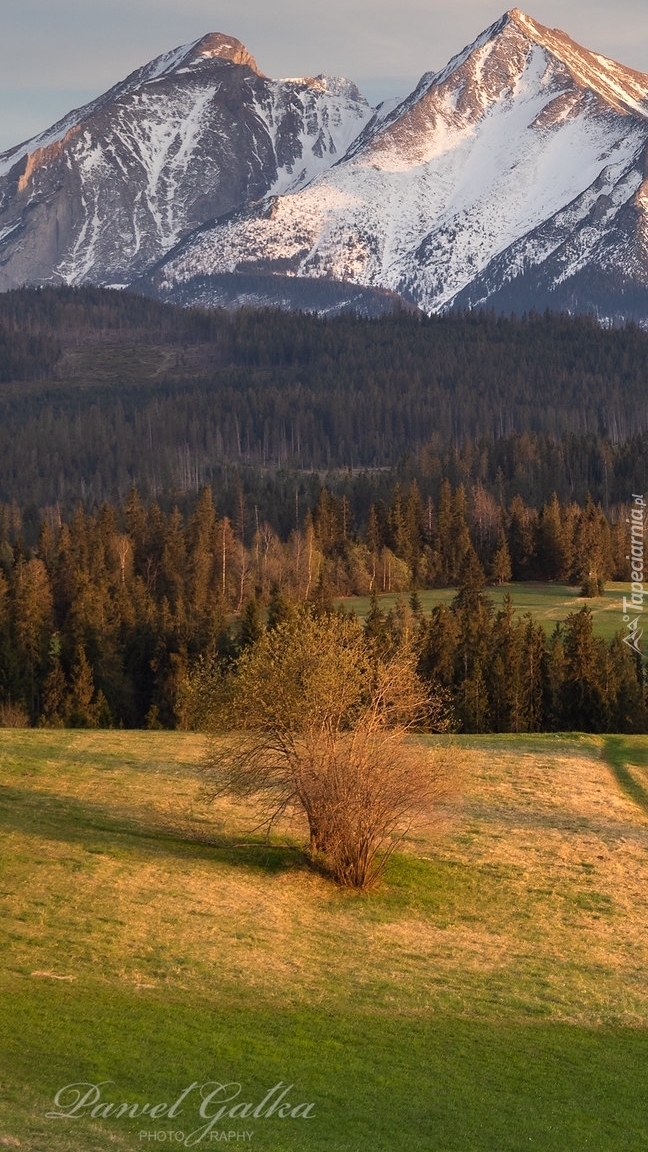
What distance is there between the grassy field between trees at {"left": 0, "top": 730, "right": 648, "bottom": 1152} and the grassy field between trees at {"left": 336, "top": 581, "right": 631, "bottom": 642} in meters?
82.4

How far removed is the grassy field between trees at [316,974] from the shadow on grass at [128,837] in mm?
159

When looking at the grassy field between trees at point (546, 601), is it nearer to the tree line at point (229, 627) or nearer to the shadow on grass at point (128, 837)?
the tree line at point (229, 627)

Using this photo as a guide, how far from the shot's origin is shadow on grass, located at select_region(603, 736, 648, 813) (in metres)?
75.7

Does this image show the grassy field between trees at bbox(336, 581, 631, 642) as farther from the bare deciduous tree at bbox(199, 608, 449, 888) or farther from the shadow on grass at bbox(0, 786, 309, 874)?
the shadow on grass at bbox(0, 786, 309, 874)

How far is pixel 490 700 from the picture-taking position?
12131 centimetres

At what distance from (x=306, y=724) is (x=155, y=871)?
8.03 m

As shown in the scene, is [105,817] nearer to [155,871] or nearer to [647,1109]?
[155,871]

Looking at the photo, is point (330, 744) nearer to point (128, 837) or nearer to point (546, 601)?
point (128, 837)

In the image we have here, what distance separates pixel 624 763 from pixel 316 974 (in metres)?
42.7

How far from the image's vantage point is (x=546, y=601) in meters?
172

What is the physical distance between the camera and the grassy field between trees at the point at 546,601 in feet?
503

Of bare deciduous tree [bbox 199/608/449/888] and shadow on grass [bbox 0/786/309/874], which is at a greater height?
bare deciduous tree [bbox 199/608/449/888]

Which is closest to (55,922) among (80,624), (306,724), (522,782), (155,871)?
(155,871)

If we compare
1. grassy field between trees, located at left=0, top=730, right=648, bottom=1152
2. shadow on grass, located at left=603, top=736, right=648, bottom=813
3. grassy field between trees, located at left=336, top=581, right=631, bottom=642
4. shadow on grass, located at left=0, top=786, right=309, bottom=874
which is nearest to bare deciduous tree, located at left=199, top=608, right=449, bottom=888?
shadow on grass, located at left=0, top=786, right=309, bottom=874
